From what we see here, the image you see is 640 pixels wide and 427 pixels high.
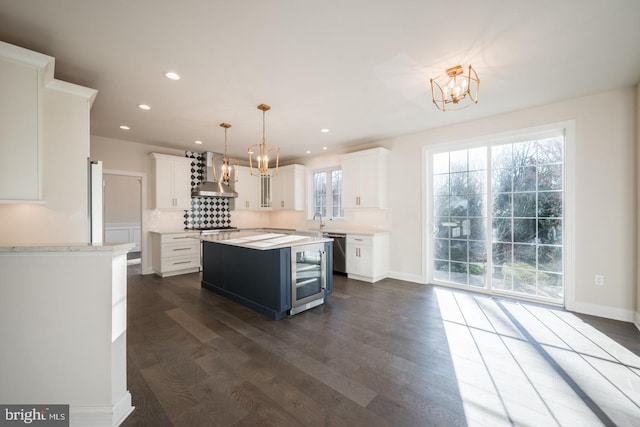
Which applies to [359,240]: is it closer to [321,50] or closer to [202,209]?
[321,50]

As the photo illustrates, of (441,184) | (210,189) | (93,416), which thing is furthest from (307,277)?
(210,189)

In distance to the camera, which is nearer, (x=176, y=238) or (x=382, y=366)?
(x=382, y=366)

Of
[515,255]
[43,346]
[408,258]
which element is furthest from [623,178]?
[43,346]

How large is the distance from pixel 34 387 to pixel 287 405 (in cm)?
145

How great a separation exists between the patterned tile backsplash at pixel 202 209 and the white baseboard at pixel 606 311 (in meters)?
6.45

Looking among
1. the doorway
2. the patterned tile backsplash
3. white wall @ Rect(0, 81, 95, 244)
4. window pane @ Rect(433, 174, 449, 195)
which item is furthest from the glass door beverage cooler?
the doorway

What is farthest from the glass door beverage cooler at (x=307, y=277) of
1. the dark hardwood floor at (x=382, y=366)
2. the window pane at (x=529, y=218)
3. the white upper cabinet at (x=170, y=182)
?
the white upper cabinet at (x=170, y=182)

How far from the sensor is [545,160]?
140 inches

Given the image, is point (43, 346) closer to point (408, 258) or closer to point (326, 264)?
point (326, 264)

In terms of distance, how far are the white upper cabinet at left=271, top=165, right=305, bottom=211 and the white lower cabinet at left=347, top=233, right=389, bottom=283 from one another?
203 cm

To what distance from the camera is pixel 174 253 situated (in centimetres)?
509

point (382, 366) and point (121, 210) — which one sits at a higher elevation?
point (121, 210)

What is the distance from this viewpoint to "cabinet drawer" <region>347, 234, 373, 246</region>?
4613mm

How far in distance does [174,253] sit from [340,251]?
3.22 m
